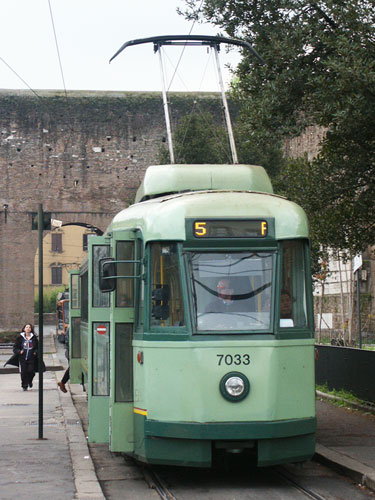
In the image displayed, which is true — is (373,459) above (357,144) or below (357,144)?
below

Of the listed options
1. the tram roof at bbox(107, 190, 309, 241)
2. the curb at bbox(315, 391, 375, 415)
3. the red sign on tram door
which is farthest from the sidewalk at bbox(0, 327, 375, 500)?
the tram roof at bbox(107, 190, 309, 241)

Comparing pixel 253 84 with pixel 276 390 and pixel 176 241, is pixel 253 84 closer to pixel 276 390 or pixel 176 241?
pixel 176 241

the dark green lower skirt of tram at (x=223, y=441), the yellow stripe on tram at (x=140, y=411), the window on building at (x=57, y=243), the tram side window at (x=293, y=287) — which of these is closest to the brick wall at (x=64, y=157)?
the tram side window at (x=293, y=287)

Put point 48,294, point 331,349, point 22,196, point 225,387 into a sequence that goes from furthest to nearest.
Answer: point 48,294 < point 22,196 < point 331,349 < point 225,387

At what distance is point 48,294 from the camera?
8919cm

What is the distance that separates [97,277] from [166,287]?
4.44 feet

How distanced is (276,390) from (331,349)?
329 inches

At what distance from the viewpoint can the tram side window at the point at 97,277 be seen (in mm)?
9859

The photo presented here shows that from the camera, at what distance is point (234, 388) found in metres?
8.48

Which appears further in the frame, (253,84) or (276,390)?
(253,84)

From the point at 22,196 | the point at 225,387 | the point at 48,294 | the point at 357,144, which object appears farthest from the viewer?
the point at 48,294

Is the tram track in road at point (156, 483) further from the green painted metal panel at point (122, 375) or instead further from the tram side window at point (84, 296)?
the tram side window at point (84, 296)

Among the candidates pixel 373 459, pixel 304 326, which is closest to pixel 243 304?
pixel 304 326

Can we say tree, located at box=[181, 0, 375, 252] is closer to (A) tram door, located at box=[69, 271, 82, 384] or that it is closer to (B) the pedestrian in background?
(A) tram door, located at box=[69, 271, 82, 384]
